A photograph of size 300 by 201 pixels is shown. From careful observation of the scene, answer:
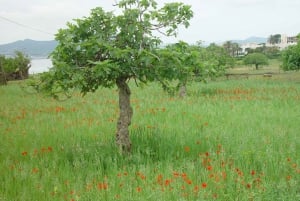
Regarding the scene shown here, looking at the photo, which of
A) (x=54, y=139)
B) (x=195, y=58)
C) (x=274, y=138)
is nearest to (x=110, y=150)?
(x=54, y=139)

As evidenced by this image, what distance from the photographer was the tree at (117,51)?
6301 millimetres

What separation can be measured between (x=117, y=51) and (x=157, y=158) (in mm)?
2315

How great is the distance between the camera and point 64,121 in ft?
35.3

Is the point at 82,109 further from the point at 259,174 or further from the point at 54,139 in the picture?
the point at 259,174

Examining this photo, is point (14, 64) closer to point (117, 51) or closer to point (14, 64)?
point (14, 64)

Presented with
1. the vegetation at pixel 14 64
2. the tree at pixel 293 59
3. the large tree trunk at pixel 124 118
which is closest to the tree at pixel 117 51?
the large tree trunk at pixel 124 118

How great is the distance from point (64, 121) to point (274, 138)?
6.28m

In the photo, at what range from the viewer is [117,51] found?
240 inches

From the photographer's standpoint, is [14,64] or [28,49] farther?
[28,49]

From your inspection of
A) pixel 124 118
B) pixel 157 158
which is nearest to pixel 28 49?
pixel 124 118

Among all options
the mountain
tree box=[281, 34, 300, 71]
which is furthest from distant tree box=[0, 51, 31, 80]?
tree box=[281, 34, 300, 71]

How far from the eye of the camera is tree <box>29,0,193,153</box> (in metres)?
6.30

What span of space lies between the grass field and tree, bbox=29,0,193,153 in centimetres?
99

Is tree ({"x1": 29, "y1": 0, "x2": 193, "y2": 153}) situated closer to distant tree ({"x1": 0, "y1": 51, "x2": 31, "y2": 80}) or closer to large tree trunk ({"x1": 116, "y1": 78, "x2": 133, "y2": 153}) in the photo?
large tree trunk ({"x1": 116, "y1": 78, "x2": 133, "y2": 153})
